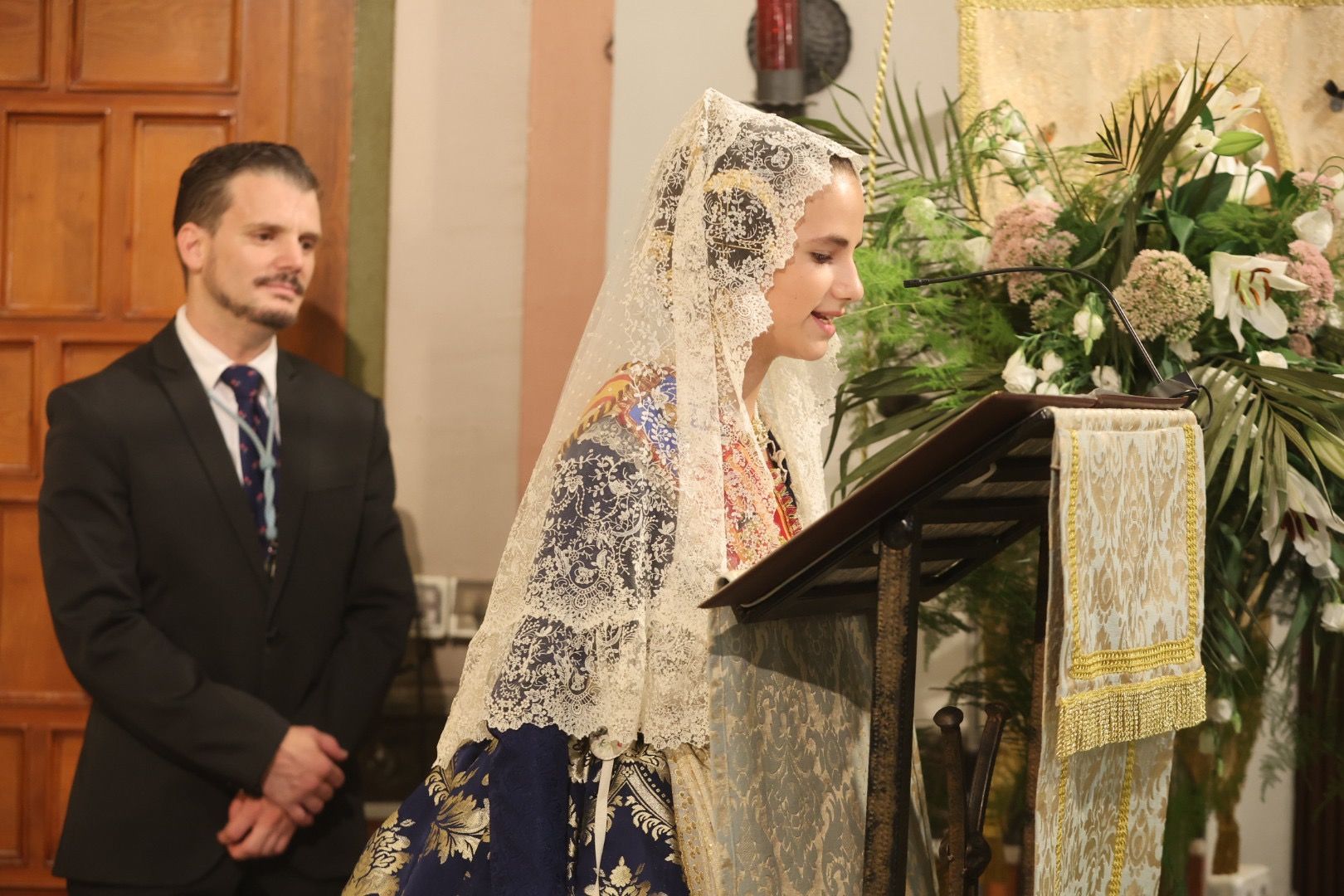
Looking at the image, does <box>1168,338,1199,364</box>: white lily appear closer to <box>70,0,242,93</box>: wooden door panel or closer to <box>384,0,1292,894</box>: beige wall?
<box>384,0,1292,894</box>: beige wall

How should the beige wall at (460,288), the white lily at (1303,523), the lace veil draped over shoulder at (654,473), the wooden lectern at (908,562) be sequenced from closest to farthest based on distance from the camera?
the wooden lectern at (908,562), the lace veil draped over shoulder at (654,473), the white lily at (1303,523), the beige wall at (460,288)

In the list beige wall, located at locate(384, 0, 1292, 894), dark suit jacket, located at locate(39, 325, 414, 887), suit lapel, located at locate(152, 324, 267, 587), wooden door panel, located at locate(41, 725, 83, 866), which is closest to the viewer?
dark suit jacket, located at locate(39, 325, 414, 887)

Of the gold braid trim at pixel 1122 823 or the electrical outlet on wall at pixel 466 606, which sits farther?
the electrical outlet on wall at pixel 466 606

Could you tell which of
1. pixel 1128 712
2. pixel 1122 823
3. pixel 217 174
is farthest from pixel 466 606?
pixel 1128 712

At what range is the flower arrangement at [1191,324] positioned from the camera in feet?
7.65

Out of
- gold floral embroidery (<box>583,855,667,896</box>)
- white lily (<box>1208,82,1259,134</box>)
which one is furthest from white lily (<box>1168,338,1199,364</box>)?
gold floral embroidery (<box>583,855,667,896</box>)

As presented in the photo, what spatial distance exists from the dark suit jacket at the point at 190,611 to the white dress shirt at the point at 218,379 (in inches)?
1.3

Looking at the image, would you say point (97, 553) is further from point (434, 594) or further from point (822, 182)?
point (822, 182)

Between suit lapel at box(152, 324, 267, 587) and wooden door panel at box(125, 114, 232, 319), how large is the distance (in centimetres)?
67

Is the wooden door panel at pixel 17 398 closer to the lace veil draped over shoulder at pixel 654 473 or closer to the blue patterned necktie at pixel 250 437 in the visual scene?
the blue patterned necktie at pixel 250 437

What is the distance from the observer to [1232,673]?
2.44m

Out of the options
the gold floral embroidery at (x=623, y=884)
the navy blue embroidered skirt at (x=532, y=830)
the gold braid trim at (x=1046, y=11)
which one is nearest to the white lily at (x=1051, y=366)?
the gold braid trim at (x=1046, y=11)

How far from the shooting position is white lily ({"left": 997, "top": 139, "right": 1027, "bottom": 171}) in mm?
2723

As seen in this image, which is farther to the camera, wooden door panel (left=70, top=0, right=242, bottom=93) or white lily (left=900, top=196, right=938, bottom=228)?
wooden door panel (left=70, top=0, right=242, bottom=93)
